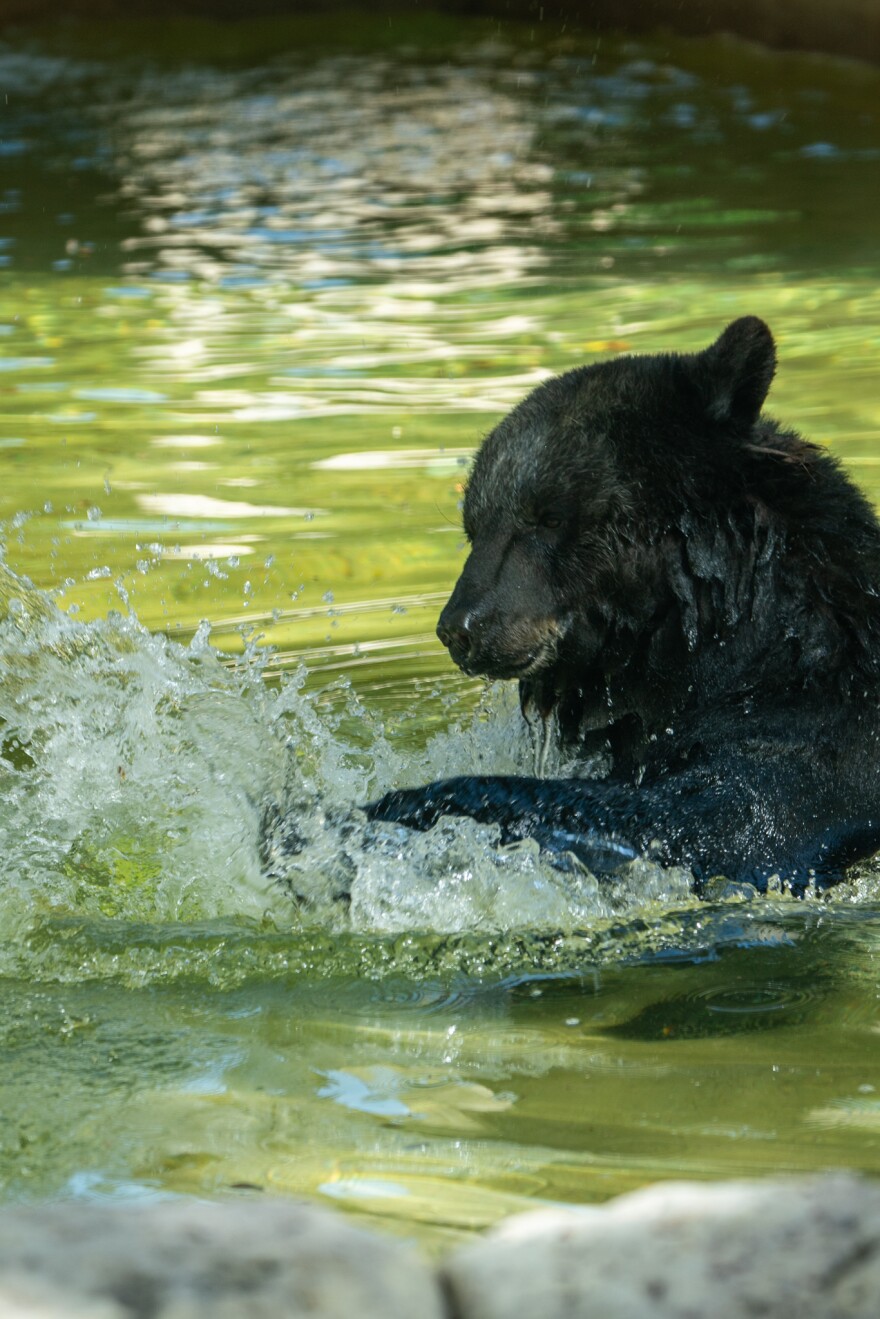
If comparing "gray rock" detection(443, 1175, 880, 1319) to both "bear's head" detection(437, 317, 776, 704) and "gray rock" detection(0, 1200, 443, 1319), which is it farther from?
"bear's head" detection(437, 317, 776, 704)

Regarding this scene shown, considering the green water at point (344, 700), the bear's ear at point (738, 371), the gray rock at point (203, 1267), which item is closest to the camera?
the gray rock at point (203, 1267)

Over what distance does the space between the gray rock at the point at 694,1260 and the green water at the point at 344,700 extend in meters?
0.77

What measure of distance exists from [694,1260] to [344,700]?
441 cm

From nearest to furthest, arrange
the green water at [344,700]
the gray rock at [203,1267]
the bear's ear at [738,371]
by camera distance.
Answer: the gray rock at [203,1267] < the green water at [344,700] < the bear's ear at [738,371]

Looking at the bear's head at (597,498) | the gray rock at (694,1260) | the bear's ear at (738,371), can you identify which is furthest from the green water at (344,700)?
the bear's ear at (738,371)

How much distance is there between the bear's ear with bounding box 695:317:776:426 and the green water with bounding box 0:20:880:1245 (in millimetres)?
1292

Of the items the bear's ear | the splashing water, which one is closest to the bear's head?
the bear's ear

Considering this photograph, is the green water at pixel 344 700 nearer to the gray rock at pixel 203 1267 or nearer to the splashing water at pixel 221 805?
the splashing water at pixel 221 805

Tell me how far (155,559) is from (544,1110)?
198 inches

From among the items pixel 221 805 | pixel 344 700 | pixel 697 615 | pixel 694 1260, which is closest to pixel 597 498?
pixel 697 615

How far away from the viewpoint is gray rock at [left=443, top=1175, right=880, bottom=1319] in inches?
91.4

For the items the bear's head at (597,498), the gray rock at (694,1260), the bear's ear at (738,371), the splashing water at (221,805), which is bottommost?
the splashing water at (221,805)

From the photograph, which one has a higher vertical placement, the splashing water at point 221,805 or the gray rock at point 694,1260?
the gray rock at point 694,1260

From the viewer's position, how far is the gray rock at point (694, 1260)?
232 cm
